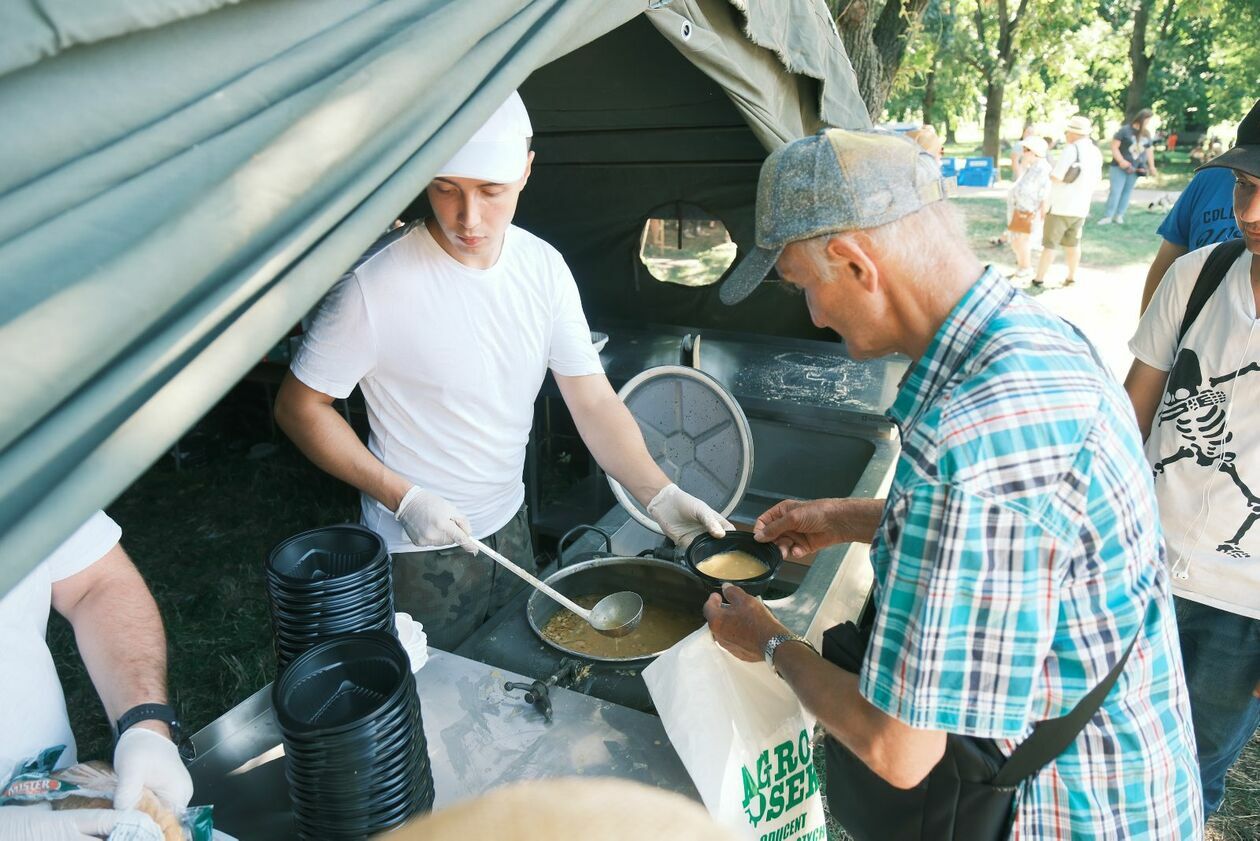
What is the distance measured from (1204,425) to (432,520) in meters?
2.21

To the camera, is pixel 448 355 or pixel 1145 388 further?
pixel 1145 388

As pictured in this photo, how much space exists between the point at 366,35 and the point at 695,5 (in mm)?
1489

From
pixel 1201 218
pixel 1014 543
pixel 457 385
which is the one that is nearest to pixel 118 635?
pixel 457 385

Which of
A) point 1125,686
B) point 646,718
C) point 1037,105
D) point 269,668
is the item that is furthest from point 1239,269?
point 1037,105

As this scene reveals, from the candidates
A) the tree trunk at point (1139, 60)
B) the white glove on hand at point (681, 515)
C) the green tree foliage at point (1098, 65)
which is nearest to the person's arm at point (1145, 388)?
the white glove on hand at point (681, 515)

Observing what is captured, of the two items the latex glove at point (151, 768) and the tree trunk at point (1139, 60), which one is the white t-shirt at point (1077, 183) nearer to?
the latex glove at point (151, 768)

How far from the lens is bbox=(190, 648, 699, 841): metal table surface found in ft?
5.00

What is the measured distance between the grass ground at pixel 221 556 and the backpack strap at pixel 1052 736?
7.84 ft

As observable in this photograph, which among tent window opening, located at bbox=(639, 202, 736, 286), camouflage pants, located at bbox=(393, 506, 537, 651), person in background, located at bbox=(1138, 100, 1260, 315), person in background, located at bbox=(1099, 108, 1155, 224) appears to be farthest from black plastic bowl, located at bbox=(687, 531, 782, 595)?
person in background, located at bbox=(1099, 108, 1155, 224)

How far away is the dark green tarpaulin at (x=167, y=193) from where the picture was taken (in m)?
0.70

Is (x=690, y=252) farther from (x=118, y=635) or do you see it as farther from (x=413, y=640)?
(x=118, y=635)

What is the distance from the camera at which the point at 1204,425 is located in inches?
86.6

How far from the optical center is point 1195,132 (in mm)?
Result: 27344

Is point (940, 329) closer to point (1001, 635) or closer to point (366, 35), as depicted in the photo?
point (1001, 635)
